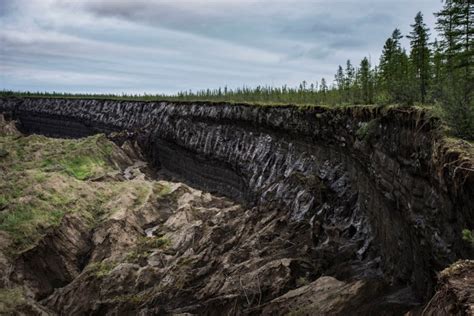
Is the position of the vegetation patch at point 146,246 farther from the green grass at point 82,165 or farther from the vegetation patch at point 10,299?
the green grass at point 82,165

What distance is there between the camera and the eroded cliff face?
12500 mm

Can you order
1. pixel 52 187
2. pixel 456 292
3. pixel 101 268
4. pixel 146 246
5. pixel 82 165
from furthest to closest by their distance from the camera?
1. pixel 82 165
2. pixel 52 187
3. pixel 146 246
4. pixel 101 268
5. pixel 456 292

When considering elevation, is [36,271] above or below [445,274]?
below

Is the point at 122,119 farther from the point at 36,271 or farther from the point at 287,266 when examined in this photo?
the point at 287,266

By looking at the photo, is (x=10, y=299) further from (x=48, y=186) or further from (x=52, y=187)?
(x=48, y=186)

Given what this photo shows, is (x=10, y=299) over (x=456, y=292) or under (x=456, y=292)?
under

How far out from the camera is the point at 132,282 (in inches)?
1096

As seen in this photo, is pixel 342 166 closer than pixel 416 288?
No

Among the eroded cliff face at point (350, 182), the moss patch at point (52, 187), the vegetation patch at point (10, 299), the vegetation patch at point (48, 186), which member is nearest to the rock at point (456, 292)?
the eroded cliff face at point (350, 182)

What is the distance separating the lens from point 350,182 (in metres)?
24.3

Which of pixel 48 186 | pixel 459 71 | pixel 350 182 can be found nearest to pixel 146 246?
pixel 48 186

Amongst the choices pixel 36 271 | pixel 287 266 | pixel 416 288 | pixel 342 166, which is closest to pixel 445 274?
pixel 416 288

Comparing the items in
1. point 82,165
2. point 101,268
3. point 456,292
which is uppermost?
point 456,292

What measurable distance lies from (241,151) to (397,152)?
2651cm
